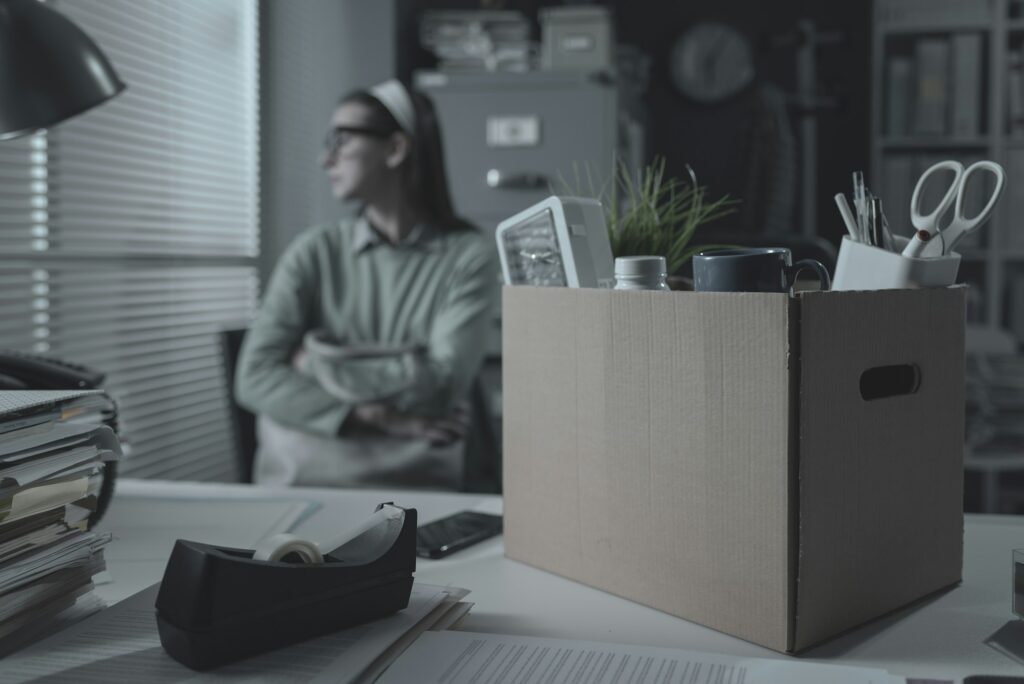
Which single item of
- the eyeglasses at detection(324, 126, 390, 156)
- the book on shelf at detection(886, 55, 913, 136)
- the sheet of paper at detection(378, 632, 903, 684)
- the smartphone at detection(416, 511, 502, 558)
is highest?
the book on shelf at detection(886, 55, 913, 136)

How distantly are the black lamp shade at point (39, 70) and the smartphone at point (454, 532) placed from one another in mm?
549

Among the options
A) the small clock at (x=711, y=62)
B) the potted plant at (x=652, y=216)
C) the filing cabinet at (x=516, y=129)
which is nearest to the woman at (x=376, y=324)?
the filing cabinet at (x=516, y=129)

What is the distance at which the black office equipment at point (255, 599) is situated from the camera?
0.55 m

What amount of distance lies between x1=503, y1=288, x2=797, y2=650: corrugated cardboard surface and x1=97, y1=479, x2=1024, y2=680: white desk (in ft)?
0.06

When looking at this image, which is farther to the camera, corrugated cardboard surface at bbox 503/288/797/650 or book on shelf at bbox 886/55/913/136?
book on shelf at bbox 886/55/913/136

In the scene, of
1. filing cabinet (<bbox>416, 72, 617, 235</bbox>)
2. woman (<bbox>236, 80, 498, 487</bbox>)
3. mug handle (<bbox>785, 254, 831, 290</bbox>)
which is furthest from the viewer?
filing cabinet (<bbox>416, 72, 617, 235</bbox>)

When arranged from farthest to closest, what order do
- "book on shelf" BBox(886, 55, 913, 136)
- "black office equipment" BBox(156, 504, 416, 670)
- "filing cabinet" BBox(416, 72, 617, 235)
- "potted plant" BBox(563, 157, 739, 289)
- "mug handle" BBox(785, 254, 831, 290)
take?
1. "book on shelf" BBox(886, 55, 913, 136)
2. "filing cabinet" BBox(416, 72, 617, 235)
3. "potted plant" BBox(563, 157, 739, 289)
4. "mug handle" BBox(785, 254, 831, 290)
5. "black office equipment" BBox(156, 504, 416, 670)

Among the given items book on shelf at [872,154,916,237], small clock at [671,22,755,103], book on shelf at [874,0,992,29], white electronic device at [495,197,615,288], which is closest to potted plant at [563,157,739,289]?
white electronic device at [495,197,615,288]

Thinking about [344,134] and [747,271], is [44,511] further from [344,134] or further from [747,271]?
[344,134]

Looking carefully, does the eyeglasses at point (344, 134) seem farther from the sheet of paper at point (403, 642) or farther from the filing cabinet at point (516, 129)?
the sheet of paper at point (403, 642)

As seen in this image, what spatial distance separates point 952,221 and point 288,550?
1.88ft

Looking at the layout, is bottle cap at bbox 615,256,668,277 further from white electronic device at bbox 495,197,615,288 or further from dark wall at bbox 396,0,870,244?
dark wall at bbox 396,0,870,244

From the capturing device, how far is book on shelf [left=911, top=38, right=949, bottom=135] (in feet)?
11.2

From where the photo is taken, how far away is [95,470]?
71 centimetres
